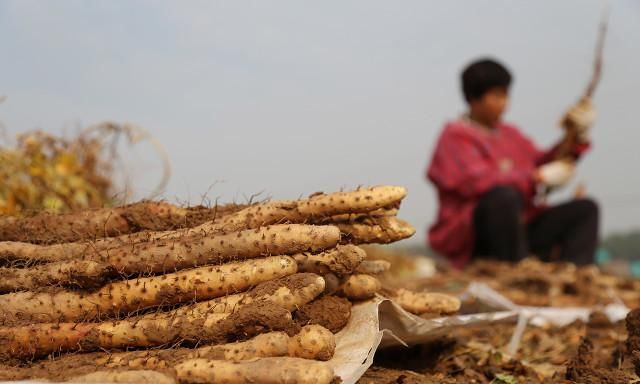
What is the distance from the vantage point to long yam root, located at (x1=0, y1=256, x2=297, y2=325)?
2.54m

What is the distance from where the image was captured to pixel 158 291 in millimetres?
2537

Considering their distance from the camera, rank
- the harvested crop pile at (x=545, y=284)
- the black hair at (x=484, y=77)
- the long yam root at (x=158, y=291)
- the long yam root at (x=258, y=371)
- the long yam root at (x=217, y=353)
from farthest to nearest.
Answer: the black hair at (x=484, y=77) → the harvested crop pile at (x=545, y=284) → the long yam root at (x=158, y=291) → the long yam root at (x=217, y=353) → the long yam root at (x=258, y=371)

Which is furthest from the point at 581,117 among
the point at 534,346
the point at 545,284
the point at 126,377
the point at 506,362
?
the point at 126,377

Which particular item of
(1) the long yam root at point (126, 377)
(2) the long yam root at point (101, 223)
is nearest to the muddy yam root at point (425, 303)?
(2) the long yam root at point (101, 223)

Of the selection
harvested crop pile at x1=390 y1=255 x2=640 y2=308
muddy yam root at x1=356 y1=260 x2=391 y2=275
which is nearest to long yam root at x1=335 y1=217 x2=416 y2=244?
muddy yam root at x1=356 y1=260 x2=391 y2=275

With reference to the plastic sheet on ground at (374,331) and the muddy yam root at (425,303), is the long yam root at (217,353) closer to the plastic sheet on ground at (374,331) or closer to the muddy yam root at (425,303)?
the plastic sheet on ground at (374,331)

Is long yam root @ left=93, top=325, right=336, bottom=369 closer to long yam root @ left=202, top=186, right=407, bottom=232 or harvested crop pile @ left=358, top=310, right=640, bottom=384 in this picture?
harvested crop pile @ left=358, top=310, right=640, bottom=384

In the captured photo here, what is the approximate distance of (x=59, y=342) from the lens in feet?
8.16

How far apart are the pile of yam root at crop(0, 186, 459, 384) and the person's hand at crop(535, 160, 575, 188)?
511cm

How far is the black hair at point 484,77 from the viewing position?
25.3ft

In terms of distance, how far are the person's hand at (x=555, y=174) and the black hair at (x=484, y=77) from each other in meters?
1.04

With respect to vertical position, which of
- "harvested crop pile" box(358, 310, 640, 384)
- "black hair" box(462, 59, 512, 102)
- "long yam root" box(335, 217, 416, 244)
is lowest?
"harvested crop pile" box(358, 310, 640, 384)

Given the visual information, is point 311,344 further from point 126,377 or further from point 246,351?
point 126,377

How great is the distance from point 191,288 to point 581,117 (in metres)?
6.15
